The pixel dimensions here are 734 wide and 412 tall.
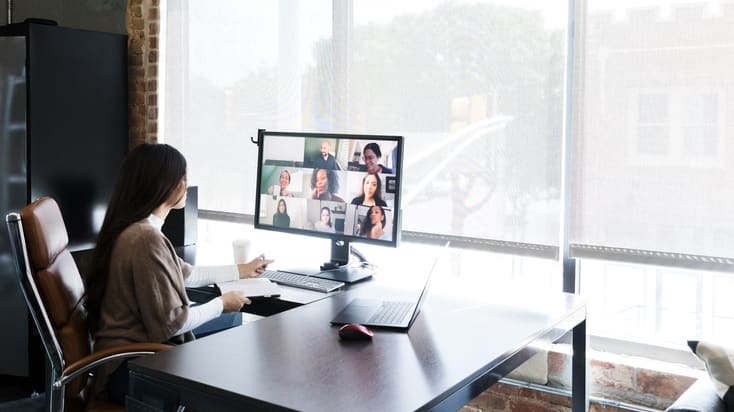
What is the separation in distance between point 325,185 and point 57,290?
105cm

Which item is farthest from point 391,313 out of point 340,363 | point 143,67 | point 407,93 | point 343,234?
point 143,67

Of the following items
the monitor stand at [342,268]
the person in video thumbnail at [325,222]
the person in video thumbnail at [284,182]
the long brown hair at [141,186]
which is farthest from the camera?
the person in video thumbnail at [284,182]

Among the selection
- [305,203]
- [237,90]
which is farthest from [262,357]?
[237,90]

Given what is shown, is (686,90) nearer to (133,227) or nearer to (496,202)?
(496,202)

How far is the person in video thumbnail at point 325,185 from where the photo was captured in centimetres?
270

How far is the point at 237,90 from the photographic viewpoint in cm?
367

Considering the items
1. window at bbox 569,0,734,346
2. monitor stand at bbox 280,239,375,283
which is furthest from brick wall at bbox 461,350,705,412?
monitor stand at bbox 280,239,375,283

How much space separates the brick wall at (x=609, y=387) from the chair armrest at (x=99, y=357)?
1.51 meters

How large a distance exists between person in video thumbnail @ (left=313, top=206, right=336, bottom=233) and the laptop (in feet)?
1.70

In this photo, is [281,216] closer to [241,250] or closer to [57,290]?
[241,250]

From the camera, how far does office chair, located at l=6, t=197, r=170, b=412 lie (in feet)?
6.53

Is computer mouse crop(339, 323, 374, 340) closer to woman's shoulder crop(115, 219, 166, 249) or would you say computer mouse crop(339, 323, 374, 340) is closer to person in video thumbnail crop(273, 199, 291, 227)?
woman's shoulder crop(115, 219, 166, 249)

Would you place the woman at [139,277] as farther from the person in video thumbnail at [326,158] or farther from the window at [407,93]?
the window at [407,93]

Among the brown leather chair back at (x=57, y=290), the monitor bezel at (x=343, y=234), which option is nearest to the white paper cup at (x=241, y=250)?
the monitor bezel at (x=343, y=234)
